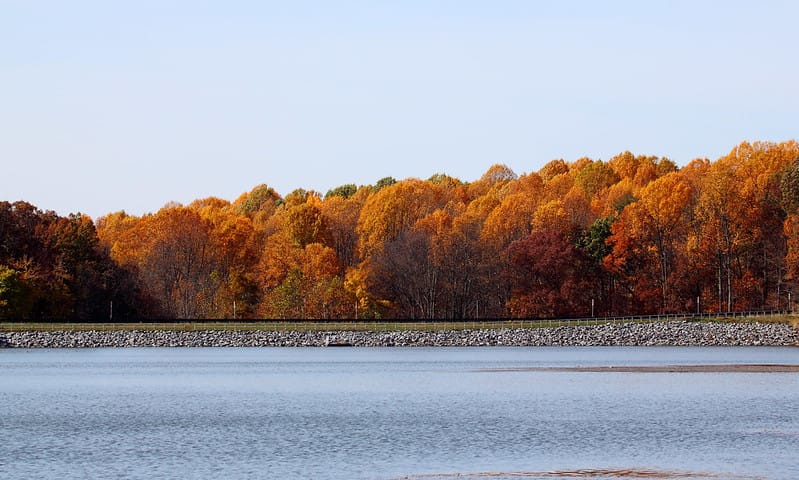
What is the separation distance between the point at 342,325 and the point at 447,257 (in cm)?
2233

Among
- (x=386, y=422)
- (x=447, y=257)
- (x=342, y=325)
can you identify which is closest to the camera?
(x=386, y=422)

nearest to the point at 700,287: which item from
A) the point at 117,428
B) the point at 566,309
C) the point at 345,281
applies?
the point at 566,309

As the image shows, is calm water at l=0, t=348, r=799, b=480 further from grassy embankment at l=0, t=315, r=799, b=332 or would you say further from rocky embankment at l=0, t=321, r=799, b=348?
grassy embankment at l=0, t=315, r=799, b=332

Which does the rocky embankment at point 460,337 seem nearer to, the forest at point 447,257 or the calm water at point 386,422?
the forest at point 447,257

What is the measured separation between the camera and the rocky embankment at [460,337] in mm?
86438

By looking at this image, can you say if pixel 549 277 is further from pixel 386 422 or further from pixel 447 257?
pixel 386 422

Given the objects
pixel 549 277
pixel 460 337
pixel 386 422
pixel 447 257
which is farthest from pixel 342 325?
pixel 386 422

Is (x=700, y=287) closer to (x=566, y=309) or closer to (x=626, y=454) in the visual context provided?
(x=566, y=309)

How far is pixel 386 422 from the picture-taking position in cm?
3522

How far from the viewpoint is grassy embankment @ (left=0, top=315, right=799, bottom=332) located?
3472 inches

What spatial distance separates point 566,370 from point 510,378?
6.17 metres

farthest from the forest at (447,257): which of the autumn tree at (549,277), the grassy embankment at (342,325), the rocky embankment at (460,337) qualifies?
the rocky embankment at (460,337)

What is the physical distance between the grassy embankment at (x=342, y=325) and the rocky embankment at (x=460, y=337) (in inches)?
33.7

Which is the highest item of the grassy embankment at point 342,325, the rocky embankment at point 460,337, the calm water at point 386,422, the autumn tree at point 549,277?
the autumn tree at point 549,277
